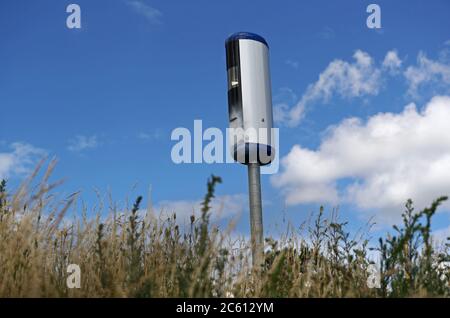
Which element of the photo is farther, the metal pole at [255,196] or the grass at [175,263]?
the metal pole at [255,196]

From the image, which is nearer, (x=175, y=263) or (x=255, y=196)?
(x=175, y=263)

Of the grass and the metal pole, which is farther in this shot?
the metal pole
